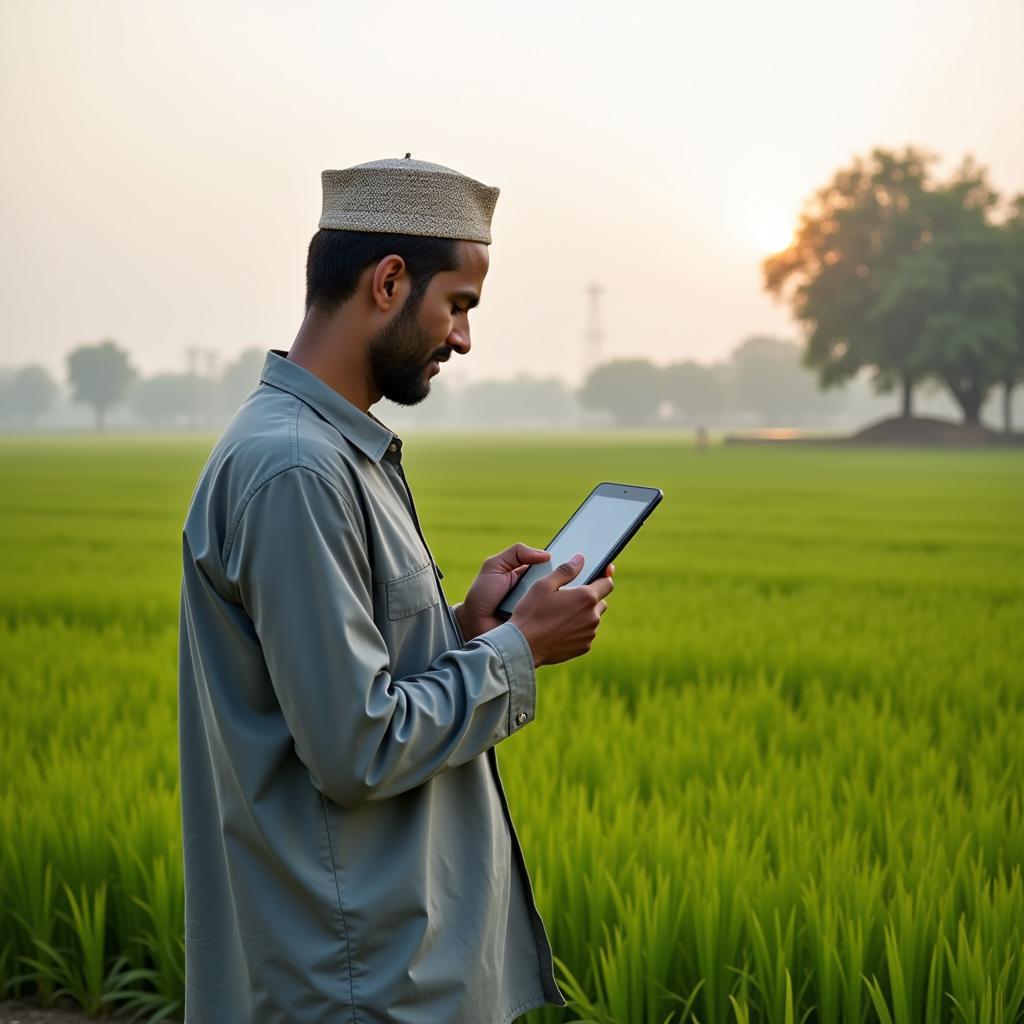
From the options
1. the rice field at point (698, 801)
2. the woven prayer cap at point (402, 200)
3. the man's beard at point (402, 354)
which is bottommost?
the rice field at point (698, 801)

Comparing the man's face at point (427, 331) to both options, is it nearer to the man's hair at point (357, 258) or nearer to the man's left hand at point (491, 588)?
the man's hair at point (357, 258)

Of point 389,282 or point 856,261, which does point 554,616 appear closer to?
point 389,282

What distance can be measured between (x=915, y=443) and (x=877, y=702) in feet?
190

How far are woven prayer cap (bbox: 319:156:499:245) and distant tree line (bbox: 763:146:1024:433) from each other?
A: 196 feet

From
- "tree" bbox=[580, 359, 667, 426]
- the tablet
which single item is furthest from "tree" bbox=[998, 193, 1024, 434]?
"tree" bbox=[580, 359, 667, 426]

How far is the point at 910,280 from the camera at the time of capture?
59.5 metres

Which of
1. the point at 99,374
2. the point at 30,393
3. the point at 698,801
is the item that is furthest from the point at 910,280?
the point at 30,393

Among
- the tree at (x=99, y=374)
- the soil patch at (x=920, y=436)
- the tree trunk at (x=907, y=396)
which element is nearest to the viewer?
the soil patch at (x=920, y=436)

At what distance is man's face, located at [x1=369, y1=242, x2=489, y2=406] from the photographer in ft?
5.93

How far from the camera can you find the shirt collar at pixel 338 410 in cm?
179

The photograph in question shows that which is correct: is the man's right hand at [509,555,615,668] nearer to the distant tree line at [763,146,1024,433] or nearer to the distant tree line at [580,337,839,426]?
the distant tree line at [763,146,1024,433]

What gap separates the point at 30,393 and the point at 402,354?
614 ft

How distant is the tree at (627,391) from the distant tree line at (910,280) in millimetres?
96688

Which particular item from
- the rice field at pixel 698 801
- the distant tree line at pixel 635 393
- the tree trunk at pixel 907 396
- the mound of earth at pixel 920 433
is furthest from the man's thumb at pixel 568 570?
the distant tree line at pixel 635 393
